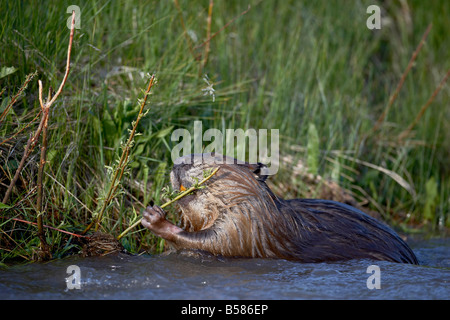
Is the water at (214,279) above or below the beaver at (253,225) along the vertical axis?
below

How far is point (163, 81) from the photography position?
3875 millimetres

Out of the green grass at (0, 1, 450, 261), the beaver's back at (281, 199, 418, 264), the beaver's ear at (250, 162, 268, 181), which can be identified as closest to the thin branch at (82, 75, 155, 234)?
the green grass at (0, 1, 450, 261)

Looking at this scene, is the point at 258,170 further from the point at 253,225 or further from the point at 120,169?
the point at 120,169

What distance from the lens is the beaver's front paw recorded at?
2750 millimetres

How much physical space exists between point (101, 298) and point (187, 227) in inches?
31.6

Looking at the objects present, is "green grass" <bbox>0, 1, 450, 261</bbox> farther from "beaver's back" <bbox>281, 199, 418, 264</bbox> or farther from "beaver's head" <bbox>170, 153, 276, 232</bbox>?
"beaver's back" <bbox>281, 199, 418, 264</bbox>

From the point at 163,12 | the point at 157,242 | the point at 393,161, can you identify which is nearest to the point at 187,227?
the point at 157,242

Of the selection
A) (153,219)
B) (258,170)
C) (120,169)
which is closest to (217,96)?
(258,170)

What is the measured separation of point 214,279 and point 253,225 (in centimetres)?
46

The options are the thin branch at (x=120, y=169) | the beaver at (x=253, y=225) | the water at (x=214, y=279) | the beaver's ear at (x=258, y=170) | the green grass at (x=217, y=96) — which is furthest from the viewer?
the green grass at (x=217, y=96)

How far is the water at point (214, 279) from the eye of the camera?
2.30 m

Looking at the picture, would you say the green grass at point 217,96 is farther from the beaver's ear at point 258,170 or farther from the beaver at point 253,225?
the beaver's ear at point 258,170

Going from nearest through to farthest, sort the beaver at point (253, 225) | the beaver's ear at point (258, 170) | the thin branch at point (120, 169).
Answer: the thin branch at point (120, 169) < the beaver at point (253, 225) < the beaver's ear at point (258, 170)

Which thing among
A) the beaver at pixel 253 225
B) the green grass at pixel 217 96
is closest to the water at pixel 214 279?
the beaver at pixel 253 225
